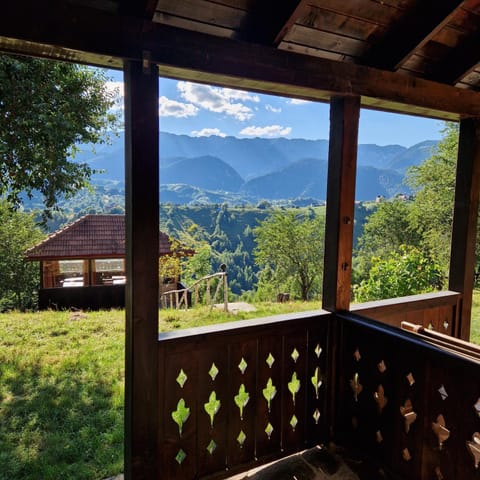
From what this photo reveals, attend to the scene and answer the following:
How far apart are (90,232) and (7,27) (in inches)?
357

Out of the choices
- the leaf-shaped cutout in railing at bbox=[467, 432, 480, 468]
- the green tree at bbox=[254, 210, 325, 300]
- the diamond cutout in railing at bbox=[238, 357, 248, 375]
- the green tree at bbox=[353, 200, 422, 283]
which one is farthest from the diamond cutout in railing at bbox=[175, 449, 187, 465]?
the green tree at bbox=[353, 200, 422, 283]

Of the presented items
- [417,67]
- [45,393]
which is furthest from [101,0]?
[45,393]

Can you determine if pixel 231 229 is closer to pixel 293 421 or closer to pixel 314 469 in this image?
pixel 293 421

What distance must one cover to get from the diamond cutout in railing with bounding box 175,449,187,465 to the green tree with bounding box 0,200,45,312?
1649 cm

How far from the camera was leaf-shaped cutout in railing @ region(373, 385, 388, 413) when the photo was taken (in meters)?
1.86

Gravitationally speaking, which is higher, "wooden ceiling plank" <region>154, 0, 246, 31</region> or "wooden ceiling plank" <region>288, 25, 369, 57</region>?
"wooden ceiling plank" <region>288, 25, 369, 57</region>

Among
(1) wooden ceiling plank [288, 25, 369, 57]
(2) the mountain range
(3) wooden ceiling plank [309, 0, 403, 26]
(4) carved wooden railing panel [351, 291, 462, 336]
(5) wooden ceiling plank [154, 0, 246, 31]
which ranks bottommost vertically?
(4) carved wooden railing panel [351, 291, 462, 336]

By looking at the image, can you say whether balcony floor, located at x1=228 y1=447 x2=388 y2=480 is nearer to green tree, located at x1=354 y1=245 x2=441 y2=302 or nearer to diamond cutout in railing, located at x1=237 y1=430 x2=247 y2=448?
diamond cutout in railing, located at x1=237 y1=430 x2=247 y2=448

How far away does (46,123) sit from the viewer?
13.7 feet

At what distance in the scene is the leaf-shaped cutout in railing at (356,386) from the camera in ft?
6.64

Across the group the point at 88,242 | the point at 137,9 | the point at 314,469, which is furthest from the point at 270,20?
the point at 88,242

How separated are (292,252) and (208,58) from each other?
1742cm

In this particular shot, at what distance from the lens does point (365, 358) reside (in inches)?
78.2

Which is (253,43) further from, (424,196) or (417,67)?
(424,196)
